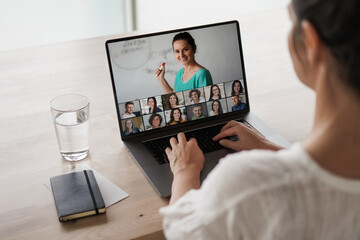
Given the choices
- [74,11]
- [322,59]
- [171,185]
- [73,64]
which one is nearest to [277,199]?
[322,59]

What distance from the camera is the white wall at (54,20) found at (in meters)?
3.26

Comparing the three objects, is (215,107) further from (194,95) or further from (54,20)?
(54,20)

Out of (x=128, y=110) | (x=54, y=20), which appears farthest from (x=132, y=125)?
(x=54, y=20)

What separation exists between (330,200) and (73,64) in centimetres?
129

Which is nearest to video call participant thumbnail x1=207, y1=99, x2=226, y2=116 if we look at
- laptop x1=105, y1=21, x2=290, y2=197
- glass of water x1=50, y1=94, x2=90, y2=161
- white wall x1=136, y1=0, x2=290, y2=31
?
laptop x1=105, y1=21, x2=290, y2=197

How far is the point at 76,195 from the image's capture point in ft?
3.87

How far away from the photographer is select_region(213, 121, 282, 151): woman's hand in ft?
4.29

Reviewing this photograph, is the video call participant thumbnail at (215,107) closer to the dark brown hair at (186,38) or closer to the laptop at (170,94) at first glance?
the laptop at (170,94)

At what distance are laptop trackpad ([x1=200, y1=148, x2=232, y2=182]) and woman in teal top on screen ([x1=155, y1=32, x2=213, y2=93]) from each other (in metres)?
0.21

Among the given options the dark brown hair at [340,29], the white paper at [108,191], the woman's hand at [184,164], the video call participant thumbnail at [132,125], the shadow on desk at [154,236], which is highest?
the dark brown hair at [340,29]

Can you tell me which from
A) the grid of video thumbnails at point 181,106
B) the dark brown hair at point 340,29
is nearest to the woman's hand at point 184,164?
the grid of video thumbnails at point 181,106

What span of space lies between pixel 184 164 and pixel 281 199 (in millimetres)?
508

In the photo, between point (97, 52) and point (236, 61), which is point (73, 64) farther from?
point (236, 61)

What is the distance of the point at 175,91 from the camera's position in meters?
1.43
